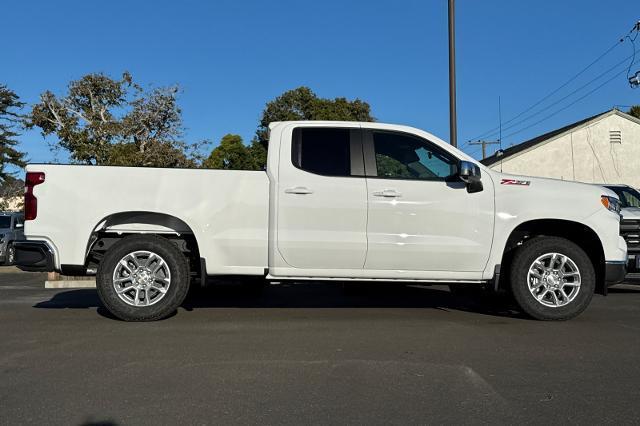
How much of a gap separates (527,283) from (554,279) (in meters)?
0.30

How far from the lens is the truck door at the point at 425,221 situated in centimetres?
588

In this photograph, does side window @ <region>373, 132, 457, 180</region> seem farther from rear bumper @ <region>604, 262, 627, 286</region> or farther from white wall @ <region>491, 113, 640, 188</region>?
white wall @ <region>491, 113, 640, 188</region>

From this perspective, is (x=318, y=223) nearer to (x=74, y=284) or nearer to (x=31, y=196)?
(x=31, y=196)

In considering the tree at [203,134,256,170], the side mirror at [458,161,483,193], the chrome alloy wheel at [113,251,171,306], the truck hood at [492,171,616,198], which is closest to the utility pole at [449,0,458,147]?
the truck hood at [492,171,616,198]

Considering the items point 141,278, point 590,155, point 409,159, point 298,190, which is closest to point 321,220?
point 298,190

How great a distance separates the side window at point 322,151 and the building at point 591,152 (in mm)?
26029

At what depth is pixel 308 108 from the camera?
3647 cm

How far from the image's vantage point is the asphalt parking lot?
3445mm

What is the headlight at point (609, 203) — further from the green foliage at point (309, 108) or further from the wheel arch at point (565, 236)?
the green foliage at point (309, 108)

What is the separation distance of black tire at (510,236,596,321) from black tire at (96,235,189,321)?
3.57 meters

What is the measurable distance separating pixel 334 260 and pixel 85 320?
2876 mm

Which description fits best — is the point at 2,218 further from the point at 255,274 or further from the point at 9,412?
the point at 9,412

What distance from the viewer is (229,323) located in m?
6.05

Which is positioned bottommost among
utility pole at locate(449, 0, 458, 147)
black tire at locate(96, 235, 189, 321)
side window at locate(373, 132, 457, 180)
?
→ black tire at locate(96, 235, 189, 321)
